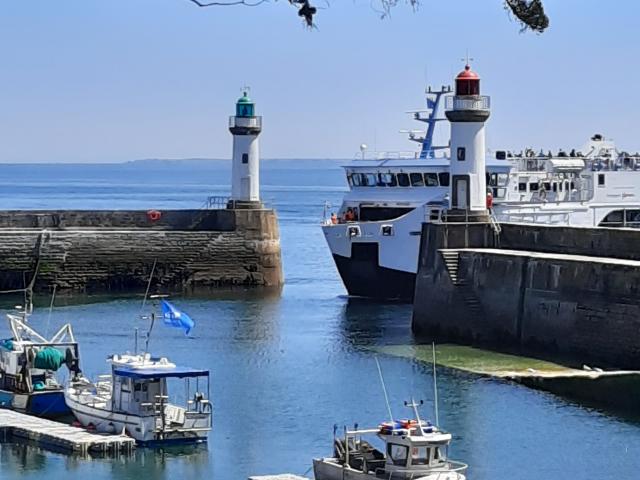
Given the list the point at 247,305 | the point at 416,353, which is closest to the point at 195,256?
the point at 247,305

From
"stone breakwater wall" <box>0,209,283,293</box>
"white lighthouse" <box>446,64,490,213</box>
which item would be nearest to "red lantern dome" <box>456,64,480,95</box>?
"white lighthouse" <box>446,64,490,213</box>

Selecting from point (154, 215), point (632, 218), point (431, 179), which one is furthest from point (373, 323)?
point (154, 215)

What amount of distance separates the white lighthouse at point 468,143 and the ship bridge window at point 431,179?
600 cm

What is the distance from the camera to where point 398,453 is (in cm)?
2103

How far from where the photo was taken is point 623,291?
31.9m

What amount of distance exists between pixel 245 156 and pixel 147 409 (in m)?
28.0

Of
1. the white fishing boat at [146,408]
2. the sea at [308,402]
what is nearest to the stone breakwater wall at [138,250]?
the sea at [308,402]

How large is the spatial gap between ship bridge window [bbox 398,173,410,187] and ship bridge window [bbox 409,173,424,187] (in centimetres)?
18

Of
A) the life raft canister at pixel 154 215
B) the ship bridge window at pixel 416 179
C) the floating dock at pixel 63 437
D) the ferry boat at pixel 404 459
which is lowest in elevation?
the floating dock at pixel 63 437

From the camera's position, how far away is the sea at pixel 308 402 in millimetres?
24062

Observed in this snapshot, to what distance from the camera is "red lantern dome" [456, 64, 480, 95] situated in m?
39.8

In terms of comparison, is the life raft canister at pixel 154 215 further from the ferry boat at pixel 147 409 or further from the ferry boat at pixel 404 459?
the ferry boat at pixel 404 459

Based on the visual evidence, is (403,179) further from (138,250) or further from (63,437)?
(63,437)

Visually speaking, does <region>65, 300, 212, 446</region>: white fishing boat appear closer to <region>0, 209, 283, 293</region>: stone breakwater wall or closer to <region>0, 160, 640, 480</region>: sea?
<region>0, 160, 640, 480</region>: sea
